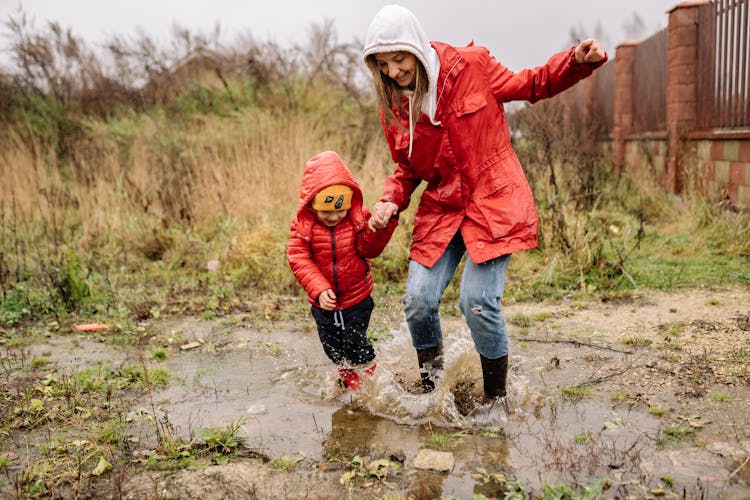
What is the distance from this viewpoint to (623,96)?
12.7 m

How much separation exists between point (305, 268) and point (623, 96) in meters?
10.9

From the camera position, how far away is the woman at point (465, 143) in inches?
116

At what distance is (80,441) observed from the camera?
3119mm

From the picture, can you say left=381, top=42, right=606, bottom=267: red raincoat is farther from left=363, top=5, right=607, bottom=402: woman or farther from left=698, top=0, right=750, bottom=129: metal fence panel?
left=698, top=0, right=750, bottom=129: metal fence panel

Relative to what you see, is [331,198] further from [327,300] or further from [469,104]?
[469,104]

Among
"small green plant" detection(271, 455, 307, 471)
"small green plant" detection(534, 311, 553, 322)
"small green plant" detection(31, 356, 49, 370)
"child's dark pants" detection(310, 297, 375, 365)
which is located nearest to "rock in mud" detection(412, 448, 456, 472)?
"small green plant" detection(271, 455, 307, 471)

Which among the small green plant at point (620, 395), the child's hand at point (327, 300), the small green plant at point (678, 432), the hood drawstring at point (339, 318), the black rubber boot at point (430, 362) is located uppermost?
the child's hand at point (327, 300)

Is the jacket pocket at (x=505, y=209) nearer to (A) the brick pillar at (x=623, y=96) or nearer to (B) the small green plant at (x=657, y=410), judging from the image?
(B) the small green plant at (x=657, y=410)

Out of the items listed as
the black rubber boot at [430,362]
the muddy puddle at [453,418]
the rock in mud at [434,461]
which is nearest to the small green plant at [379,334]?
the muddy puddle at [453,418]

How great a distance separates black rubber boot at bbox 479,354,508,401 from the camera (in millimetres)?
3234

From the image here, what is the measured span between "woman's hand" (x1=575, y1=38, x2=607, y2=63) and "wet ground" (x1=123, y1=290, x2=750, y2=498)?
62.7 inches

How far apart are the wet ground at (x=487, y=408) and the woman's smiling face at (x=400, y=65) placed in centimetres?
151

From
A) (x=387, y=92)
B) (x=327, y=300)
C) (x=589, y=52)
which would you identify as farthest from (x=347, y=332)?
(x=589, y=52)

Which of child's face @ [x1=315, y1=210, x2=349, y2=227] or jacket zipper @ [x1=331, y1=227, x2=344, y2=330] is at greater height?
child's face @ [x1=315, y1=210, x2=349, y2=227]
